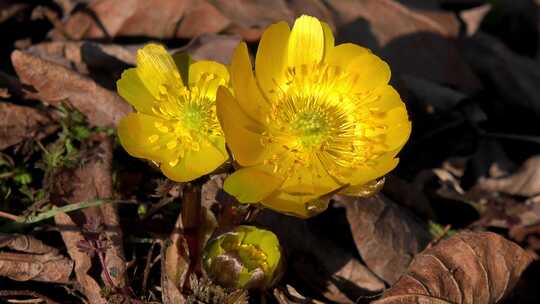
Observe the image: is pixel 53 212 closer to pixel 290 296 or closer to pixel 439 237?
pixel 290 296

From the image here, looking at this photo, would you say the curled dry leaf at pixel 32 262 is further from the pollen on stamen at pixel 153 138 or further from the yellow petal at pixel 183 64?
the yellow petal at pixel 183 64

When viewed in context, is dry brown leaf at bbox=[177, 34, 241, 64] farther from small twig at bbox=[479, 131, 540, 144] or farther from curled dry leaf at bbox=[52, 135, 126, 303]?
small twig at bbox=[479, 131, 540, 144]

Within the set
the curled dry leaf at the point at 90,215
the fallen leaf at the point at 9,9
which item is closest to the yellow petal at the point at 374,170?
the curled dry leaf at the point at 90,215

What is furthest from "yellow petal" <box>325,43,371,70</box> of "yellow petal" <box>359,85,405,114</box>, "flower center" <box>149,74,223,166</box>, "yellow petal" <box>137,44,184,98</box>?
"yellow petal" <box>137,44,184,98</box>

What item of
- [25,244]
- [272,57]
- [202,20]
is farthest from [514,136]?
[25,244]

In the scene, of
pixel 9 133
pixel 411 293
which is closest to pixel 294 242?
pixel 411 293
